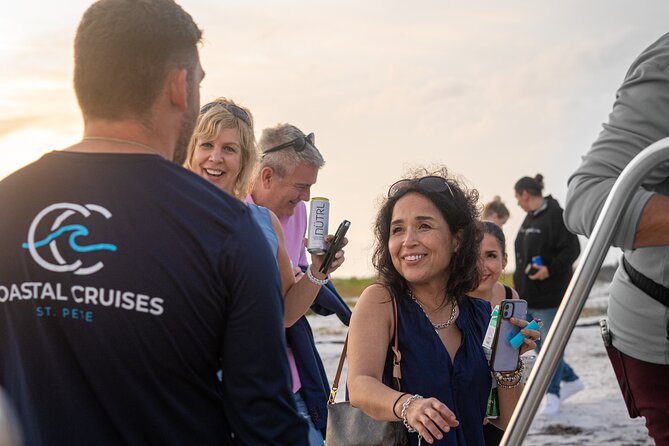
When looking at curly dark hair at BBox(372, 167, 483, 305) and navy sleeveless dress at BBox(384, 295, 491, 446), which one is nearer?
navy sleeveless dress at BBox(384, 295, 491, 446)

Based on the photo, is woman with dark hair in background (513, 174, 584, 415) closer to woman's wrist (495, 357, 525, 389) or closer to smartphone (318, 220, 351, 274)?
smartphone (318, 220, 351, 274)

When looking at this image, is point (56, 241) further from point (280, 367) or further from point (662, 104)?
point (662, 104)

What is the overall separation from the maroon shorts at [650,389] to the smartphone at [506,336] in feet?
1.86

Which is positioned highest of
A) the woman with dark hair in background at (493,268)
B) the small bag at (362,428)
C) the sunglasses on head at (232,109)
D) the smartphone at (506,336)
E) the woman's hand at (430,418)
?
the sunglasses on head at (232,109)

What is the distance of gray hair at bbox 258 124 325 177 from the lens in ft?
15.6

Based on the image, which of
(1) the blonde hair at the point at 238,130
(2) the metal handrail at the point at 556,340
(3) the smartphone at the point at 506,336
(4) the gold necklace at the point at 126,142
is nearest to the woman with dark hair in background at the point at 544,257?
(1) the blonde hair at the point at 238,130

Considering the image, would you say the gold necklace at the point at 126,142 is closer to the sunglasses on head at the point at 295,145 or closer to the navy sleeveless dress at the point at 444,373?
→ the navy sleeveless dress at the point at 444,373

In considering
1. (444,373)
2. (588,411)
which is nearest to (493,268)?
(444,373)

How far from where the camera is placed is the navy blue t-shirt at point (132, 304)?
78.7 inches

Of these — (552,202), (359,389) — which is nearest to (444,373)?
(359,389)

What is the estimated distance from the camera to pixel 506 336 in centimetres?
340

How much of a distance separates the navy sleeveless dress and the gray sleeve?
101 centimetres

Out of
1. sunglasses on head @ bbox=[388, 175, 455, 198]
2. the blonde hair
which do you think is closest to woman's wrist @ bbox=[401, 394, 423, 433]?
sunglasses on head @ bbox=[388, 175, 455, 198]

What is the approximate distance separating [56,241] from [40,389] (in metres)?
0.32
